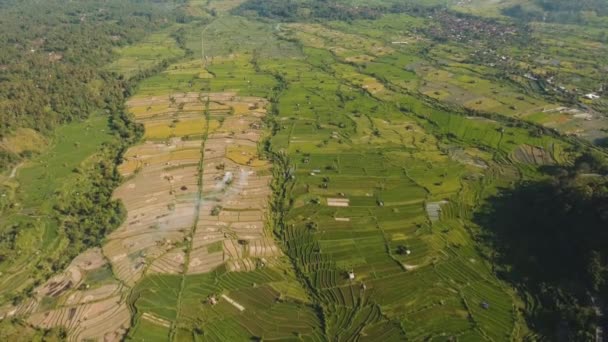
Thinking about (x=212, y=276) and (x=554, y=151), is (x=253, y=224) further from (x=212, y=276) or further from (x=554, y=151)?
(x=554, y=151)

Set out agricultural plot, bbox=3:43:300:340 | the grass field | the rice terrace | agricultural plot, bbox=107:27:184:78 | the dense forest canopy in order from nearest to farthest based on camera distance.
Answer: the dense forest canopy < the rice terrace < agricultural plot, bbox=3:43:300:340 < the grass field < agricultural plot, bbox=107:27:184:78

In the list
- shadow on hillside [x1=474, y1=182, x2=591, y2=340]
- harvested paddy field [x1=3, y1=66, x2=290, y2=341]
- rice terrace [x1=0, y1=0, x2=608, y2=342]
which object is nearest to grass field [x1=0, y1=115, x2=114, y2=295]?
rice terrace [x1=0, y1=0, x2=608, y2=342]

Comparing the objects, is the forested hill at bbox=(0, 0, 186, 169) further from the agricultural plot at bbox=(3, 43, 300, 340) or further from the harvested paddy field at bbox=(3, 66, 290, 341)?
the harvested paddy field at bbox=(3, 66, 290, 341)

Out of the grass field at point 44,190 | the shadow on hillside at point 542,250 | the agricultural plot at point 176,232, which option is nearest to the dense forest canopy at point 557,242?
the shadow on hillside at point 542,250

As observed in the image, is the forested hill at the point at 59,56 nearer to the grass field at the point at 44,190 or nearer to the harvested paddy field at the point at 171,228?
the grass field at the point at 44,190

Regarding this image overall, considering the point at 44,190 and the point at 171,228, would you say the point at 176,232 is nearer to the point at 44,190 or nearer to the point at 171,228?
the point at 171,228

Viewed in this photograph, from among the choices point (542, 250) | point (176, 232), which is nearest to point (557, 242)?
point (542, 250)
